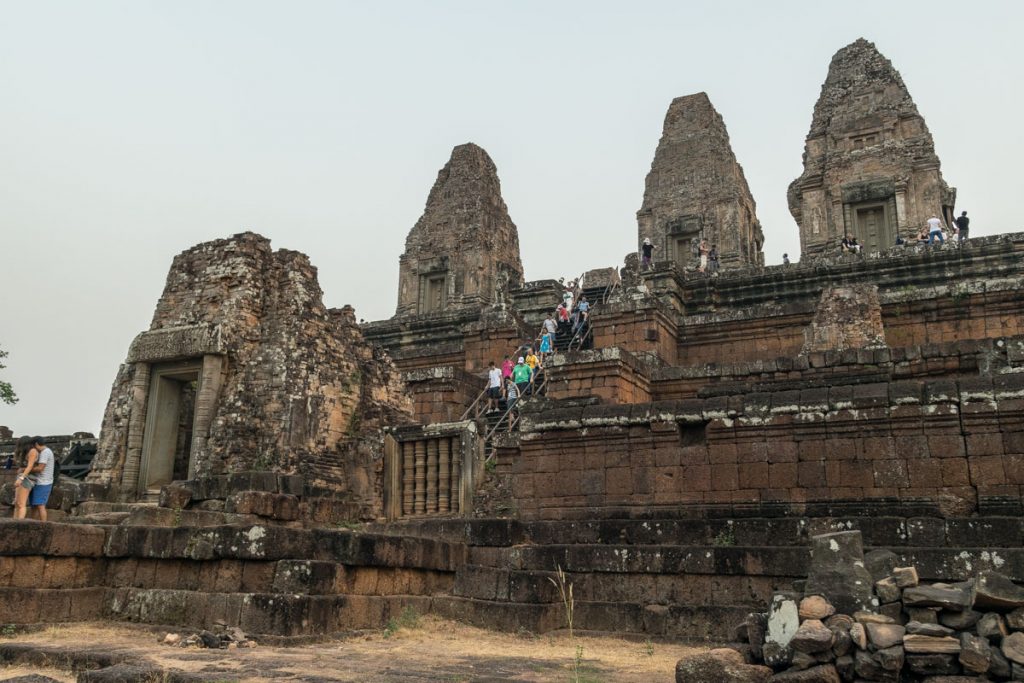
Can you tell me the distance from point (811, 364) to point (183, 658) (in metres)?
9.71

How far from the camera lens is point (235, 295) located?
41.5ft

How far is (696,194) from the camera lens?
99.7 ft

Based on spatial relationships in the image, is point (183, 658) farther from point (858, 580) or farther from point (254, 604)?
point (858, 580)

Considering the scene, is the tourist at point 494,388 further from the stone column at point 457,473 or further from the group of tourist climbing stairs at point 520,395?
the stone column at point 457,473

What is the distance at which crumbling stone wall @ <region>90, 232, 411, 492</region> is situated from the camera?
12.0 m

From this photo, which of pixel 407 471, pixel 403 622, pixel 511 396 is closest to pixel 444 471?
pixel 407 471

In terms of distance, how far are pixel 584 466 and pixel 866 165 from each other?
2084 centimetres

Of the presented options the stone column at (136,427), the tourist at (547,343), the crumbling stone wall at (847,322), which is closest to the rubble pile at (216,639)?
the stone column at (136,427)

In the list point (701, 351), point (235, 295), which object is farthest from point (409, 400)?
point (701, 351)

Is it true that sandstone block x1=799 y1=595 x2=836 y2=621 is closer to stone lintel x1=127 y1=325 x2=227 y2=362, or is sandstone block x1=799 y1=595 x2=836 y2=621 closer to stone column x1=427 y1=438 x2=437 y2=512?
stone column x1=427 y1=438 x2=437 y2=512

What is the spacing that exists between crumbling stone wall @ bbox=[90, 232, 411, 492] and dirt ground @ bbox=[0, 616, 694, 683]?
474cm

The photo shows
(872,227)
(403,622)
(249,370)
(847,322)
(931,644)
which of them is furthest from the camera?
(872,227)

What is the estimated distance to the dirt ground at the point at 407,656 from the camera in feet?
17.4

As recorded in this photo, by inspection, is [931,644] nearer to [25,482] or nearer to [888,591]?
[888,591]
